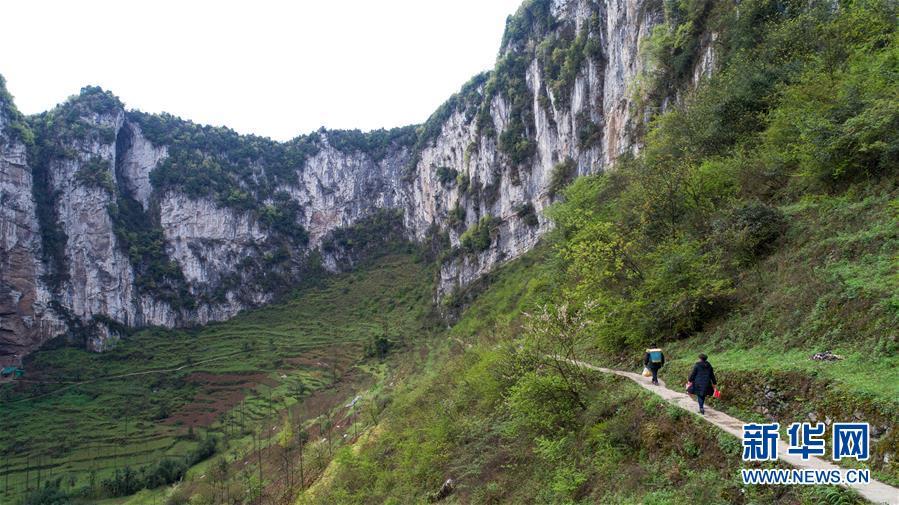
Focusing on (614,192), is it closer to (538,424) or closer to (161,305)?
(538,424)

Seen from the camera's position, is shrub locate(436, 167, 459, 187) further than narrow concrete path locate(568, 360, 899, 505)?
Yes

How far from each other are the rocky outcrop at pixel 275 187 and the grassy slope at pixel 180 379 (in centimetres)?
1085

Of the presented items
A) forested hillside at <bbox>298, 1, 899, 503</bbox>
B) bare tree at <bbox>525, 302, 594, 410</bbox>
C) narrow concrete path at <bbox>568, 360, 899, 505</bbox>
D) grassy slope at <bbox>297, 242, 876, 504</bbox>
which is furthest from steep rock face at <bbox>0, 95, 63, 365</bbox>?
narrow concrete path at <bbox>568, 360, 899, 505</bbox>

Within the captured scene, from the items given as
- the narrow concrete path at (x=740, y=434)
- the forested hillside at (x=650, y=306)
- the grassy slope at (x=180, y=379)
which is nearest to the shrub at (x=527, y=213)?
the forested hillside at (x=650, y=306)

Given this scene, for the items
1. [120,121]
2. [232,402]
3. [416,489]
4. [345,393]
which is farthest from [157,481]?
[120,121]

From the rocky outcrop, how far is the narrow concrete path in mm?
33757

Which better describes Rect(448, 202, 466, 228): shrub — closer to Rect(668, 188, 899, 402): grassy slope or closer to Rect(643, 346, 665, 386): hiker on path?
Rect(668, 188, 899, 402): grassy slope

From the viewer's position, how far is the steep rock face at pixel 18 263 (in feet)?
296

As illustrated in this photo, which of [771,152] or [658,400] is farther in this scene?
[771,152]

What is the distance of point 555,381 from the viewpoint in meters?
11.0

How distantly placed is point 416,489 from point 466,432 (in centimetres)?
257

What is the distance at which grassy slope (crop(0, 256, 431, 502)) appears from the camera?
63469 millimetres

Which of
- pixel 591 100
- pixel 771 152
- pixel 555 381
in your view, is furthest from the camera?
Result: pixel 591 100

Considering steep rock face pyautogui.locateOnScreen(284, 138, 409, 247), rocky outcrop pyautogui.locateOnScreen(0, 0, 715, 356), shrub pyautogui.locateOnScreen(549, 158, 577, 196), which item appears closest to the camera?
shrub pyautogui.locateOnScreen(549, 158, 577, 196)
